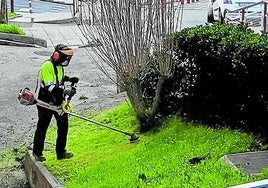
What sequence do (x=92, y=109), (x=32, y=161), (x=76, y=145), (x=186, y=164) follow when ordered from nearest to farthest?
1. (x=186, y=164)
2. (x=32, y=161)
3. (x=76, y=145)
4. (x=92, y=109)

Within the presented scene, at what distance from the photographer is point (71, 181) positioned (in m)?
6.69

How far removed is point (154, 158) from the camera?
22.0 ft

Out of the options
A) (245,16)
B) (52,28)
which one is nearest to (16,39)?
(52,28)

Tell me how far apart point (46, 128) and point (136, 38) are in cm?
163

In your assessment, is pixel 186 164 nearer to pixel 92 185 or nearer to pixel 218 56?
pixel 92 185

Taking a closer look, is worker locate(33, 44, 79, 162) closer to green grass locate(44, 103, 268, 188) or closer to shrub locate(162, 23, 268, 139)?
green grass locate(44, 103, 268, 188)

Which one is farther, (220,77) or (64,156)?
(64,156)

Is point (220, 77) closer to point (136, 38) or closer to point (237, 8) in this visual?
point (136, 38)

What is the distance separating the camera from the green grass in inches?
227

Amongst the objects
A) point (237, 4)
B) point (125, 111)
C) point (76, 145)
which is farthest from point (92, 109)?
point (237, 4)

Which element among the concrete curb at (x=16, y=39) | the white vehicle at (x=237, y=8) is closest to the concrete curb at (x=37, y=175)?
the white vehicle at (x=237, y=8)

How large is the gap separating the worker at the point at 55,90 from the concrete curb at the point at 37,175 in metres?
0.16

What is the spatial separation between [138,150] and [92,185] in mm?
1037

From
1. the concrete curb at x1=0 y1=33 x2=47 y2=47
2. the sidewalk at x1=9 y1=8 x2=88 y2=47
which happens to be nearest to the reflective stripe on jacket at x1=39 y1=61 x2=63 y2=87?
the sidewalk at x1=9 y1=8 x2=88 y2=47
